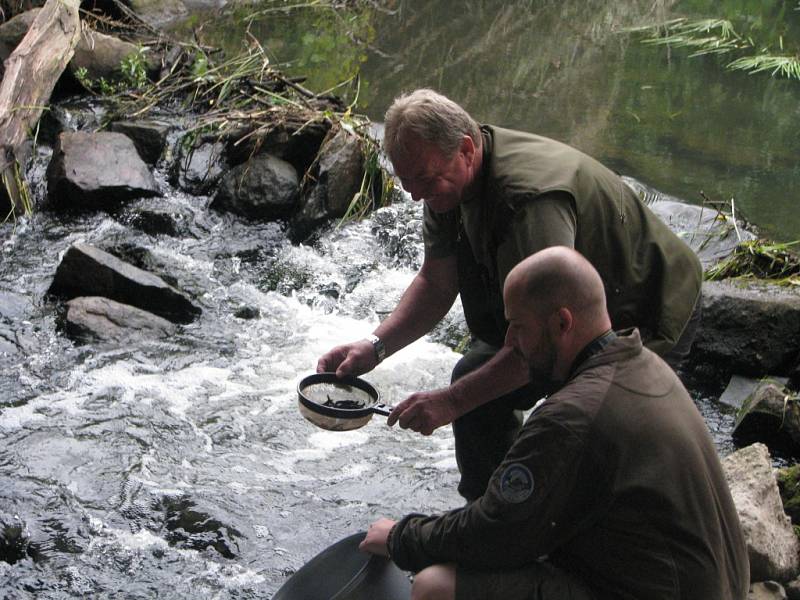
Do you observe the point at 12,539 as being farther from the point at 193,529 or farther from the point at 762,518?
the point at 762,518

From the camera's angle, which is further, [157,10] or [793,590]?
[157,10]

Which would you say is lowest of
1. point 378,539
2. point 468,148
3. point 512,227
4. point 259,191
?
point 259,191

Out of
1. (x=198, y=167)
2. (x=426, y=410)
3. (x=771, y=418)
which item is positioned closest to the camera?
(x=426, y=410)

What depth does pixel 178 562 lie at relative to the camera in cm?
385

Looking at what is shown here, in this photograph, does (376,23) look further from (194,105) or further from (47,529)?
(47,529)

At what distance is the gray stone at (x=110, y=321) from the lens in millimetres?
5801

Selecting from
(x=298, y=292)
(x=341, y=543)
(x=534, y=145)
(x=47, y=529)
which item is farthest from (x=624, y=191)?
(x=298, y=292)

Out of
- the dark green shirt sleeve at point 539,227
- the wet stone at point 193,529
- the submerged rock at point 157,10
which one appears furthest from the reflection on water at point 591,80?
the dark green shirt sleeve at point 539,227

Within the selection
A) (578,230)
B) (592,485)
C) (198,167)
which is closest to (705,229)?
(198,167)

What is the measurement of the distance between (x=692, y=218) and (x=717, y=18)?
8710 mm

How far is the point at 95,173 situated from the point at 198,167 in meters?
0.89

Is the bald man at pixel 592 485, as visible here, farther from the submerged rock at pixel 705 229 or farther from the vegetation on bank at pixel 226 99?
the vegetation on bank at pixel 226 99

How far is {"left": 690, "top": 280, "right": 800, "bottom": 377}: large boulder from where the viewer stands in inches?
217

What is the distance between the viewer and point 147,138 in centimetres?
823
